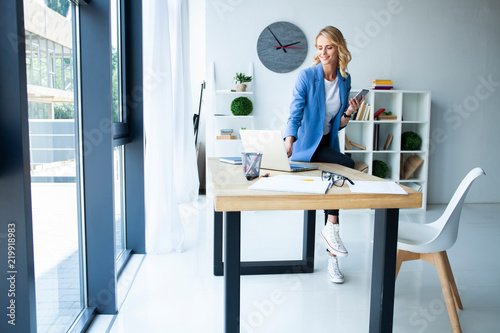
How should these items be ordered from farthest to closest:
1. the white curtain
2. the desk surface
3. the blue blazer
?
the white curtain
the blue blazer
the desk surface

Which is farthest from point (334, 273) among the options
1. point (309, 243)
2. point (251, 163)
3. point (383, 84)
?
point (383, 84)

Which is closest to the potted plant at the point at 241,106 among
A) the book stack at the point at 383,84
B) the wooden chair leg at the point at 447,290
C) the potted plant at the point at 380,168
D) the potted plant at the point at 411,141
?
the book stack at the point at 383,84

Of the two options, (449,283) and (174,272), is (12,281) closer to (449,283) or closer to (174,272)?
(174,272)

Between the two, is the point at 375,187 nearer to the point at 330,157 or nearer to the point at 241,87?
the point at 330,157

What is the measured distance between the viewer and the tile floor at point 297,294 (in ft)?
6.14

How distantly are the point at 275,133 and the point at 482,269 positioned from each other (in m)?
1.95

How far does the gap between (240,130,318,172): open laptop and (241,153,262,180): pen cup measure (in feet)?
0.60

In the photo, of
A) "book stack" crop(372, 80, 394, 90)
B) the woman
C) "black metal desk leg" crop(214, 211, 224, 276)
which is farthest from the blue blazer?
"book stack" crop(372, 80, 394, 90)

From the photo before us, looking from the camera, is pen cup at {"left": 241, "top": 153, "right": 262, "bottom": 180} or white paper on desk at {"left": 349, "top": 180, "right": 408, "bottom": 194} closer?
white paper on desk at {"left": 349, "top": 180, "right": 408, "bottom": 194}

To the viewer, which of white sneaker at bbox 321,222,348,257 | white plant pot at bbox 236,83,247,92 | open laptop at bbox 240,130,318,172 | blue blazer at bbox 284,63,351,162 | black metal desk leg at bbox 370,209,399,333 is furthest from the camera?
white plant pot at bbox 236,83,247,92

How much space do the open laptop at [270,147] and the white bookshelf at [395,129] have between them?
106 inches

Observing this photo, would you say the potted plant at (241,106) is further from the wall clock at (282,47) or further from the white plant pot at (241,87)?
the wall clock at (282,47)

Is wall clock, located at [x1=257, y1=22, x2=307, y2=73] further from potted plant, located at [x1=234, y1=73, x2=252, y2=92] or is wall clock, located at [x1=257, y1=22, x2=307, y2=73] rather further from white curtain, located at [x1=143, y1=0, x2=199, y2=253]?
white curtain, located at [x1=143, y1=0, x2=199, y2=253]

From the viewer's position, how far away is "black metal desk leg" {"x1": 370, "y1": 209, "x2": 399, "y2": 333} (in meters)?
1.34
